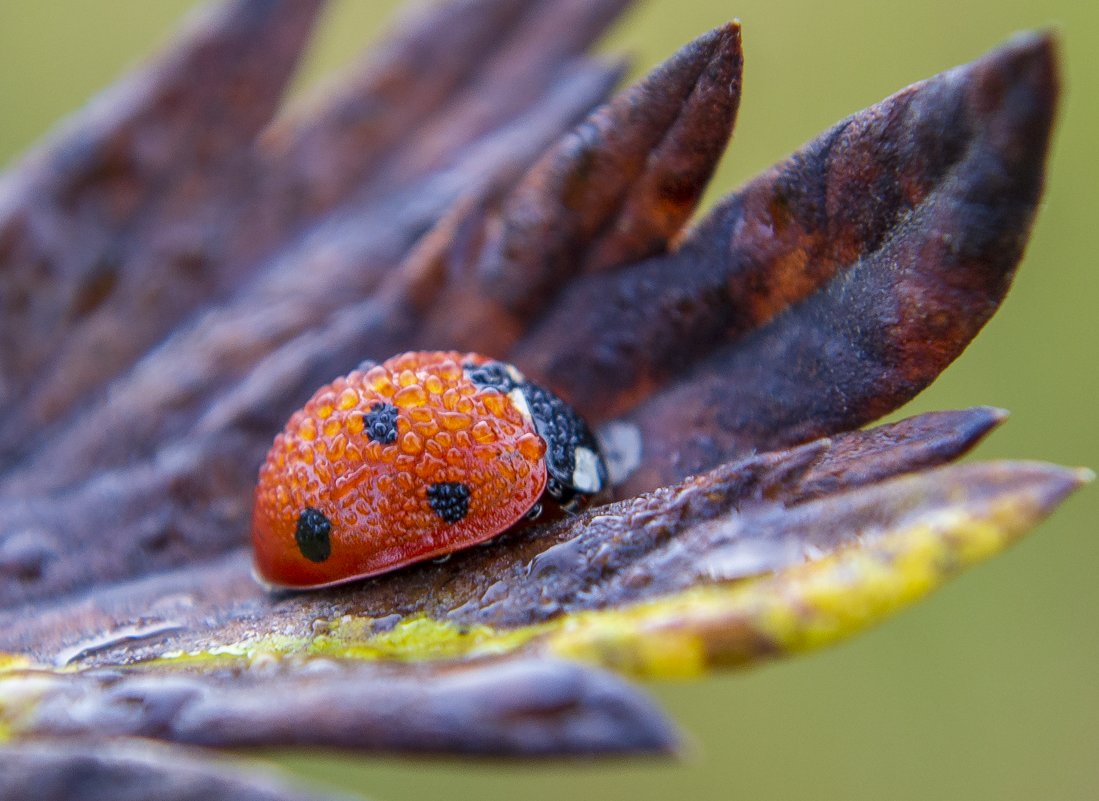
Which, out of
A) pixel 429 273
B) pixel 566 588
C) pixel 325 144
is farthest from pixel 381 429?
pixel 325 144

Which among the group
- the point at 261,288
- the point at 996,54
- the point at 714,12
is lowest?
the point at 996,54

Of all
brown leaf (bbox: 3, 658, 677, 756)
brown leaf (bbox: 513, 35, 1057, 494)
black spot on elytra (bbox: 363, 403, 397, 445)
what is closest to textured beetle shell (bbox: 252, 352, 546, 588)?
black spot on elytra (bbox: 363, 403, 397, 445)

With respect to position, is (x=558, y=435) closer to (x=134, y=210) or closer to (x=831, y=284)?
(x=831, y=284)

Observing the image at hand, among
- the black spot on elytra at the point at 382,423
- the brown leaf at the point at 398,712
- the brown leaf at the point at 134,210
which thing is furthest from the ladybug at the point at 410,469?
the brown leaf at the point at 134,210

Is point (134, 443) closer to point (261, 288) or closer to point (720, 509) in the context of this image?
point (261, 288)

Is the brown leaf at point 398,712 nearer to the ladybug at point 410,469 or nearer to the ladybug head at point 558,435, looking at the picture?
the ladybug at point 410,469

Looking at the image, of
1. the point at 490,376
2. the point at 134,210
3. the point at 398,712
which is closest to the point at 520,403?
the point at 490,376

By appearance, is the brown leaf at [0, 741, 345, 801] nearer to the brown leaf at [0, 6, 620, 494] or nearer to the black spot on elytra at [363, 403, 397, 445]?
the black spot on elytra at [363, 403, 397, 445]
